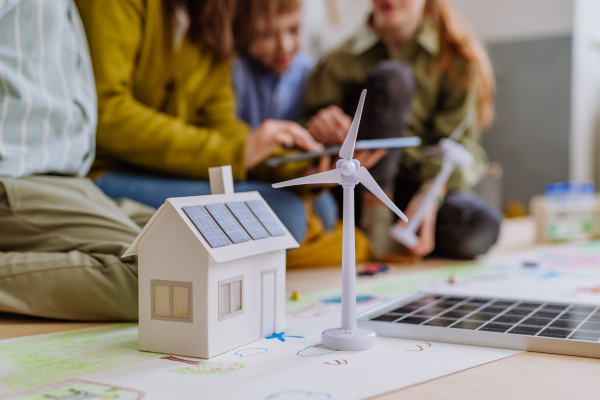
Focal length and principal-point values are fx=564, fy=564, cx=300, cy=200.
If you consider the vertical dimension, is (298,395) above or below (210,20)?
below

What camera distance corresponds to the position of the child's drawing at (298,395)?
0.49m

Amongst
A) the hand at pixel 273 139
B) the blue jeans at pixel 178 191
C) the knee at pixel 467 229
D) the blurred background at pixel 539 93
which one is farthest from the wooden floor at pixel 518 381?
the blurred background at pixel 539 93

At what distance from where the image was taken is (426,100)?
1540mm

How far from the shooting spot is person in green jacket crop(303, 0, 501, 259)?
139 cm

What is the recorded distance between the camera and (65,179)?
2.87 ft

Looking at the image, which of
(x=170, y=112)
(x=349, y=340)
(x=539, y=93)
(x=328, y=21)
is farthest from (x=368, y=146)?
(x=539, y=93)

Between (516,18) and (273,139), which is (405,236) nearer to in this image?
(273,139)

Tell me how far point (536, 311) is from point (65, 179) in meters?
0.71

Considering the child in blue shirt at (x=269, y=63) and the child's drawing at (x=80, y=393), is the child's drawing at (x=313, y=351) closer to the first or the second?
the child's drawing at (x=80, y=393)

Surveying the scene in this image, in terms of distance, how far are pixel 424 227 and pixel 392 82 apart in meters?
0.36

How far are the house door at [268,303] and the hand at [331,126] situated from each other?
0.56 m

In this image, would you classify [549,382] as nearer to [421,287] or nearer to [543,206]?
[421,287]

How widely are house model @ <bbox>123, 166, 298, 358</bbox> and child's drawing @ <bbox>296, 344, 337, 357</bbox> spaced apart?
0.22 ft

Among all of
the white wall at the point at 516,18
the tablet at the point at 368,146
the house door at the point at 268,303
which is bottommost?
the house door at the point at 268,303
